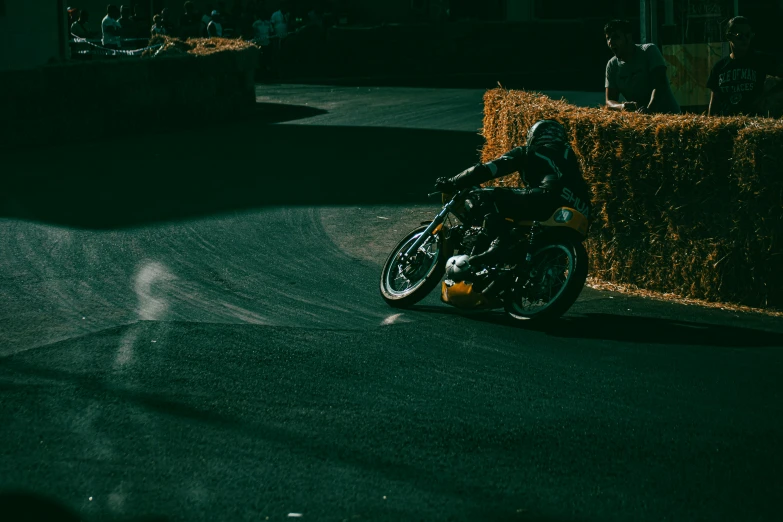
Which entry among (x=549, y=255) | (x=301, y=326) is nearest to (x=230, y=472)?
(x=301, y=326)

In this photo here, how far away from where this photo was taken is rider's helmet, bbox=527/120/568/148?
879 cm

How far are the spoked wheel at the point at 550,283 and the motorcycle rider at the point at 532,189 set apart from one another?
0.30 meters

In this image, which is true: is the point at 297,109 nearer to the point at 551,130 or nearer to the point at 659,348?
the point at 551,130

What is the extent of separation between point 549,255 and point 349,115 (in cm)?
1449

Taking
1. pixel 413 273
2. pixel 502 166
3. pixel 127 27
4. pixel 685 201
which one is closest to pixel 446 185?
pixel 502 166

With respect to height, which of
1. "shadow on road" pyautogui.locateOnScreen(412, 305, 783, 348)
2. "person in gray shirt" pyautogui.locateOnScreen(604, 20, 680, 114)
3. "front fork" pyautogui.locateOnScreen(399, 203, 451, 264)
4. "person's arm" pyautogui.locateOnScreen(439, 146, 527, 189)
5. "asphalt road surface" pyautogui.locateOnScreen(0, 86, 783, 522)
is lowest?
"shadow on road" pyautogui.locateOnScreen(412, 305, 783, 348)

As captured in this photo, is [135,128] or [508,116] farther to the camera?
[135,128]

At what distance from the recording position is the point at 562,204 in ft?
28.1

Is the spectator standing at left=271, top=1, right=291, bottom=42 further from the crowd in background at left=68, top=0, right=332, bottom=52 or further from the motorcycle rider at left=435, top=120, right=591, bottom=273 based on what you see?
the motorcycle rider at left=435, top=120, right=591, bottom=273

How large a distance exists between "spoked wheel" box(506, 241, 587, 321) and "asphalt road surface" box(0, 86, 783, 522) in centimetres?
16

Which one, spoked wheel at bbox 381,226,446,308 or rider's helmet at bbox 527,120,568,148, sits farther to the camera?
spoked wheel at bbox 381,226,446,308

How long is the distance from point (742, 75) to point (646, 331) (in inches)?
126

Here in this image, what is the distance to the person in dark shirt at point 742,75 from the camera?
33.5ft

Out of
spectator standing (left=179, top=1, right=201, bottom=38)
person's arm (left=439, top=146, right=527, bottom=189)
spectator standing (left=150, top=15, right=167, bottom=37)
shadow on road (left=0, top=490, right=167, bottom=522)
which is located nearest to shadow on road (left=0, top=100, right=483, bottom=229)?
person's arm (left=439, top=146, right=527, bottom=189)
